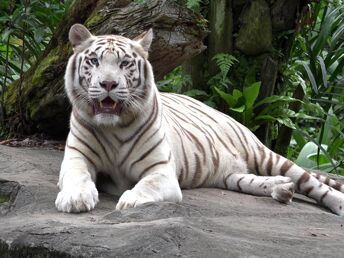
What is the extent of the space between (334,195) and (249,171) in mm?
623

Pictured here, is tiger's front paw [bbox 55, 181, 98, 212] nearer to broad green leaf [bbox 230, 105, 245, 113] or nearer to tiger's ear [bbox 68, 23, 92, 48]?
tiger's ear [bbox 68, 23, 92, 48]

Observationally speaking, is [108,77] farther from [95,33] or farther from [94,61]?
[95,33]

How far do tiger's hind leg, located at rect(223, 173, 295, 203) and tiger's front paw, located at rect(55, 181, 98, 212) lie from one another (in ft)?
4.25

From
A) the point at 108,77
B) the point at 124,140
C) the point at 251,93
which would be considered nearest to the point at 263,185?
the point at 124,140

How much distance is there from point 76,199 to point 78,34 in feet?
3.24

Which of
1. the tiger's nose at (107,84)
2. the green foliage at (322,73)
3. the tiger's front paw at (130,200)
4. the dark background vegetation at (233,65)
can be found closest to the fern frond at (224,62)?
the dark background vegetation at (233,65)

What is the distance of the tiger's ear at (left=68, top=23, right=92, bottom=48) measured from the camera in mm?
3771

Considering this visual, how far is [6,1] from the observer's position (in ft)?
19.4

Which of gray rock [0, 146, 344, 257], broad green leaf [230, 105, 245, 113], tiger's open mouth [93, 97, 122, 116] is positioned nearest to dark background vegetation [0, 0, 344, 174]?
broad green leaf [230, 105, 245, 113]

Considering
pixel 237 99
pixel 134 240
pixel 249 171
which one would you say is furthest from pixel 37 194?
pixel 237 99

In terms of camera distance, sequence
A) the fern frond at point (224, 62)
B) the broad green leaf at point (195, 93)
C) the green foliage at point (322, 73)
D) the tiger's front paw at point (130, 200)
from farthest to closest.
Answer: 1. the green foliage at point (322, 73)
2. the broad green leaf at point (195, 93)
3. the fern frond at point (224, 62)
4. the tiger's front paw at point (130, 200)

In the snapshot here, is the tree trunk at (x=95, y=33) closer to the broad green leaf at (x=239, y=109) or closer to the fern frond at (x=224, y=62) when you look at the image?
the fern frond at (x=224, y=62)

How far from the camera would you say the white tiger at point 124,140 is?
3.51 m

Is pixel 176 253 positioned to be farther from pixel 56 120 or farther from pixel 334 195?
pixel 56 120
